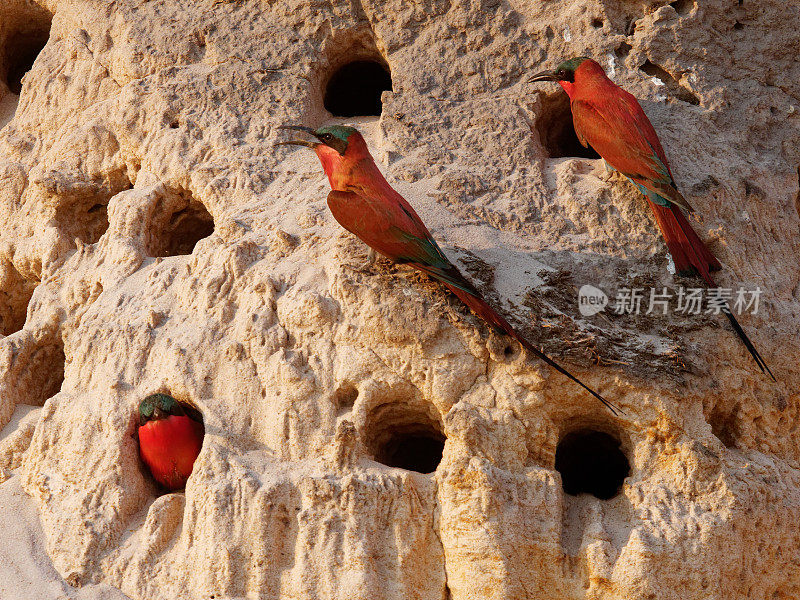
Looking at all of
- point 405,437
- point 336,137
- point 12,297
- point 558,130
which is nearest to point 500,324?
point 405,437

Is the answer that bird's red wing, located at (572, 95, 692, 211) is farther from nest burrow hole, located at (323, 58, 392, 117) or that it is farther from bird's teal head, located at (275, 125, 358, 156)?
nest burrow hole, located at (323, 58, 392, 117)

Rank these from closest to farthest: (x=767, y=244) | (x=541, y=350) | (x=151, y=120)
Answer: (x=541, y=350) → (x=767, y=244) → (x=151, y=120)

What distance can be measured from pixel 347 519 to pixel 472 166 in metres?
1.88

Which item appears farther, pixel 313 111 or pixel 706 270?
pixel 313 111

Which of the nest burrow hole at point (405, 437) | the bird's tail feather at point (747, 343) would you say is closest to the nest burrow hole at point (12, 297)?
the nest burrow hole at point (405, 437)

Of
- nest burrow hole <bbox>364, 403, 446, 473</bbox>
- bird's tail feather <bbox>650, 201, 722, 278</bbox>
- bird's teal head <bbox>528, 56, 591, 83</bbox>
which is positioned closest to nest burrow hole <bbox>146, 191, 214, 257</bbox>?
nest burrow hole <bbox>364, 403, 446, 473</bbox>

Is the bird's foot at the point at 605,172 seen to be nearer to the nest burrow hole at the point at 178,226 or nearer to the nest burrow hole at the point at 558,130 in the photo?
the nest burrow hole at the point at 558,130

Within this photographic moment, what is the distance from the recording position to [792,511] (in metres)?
3.95

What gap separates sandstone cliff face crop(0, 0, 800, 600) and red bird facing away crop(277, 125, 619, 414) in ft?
0.37

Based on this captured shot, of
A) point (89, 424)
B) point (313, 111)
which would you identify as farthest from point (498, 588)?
point (313, 111)

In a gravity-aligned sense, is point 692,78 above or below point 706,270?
above

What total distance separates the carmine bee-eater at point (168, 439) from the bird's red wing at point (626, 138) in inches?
85.0

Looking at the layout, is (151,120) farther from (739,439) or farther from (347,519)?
(739,439)

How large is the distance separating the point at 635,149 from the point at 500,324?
1140mm
